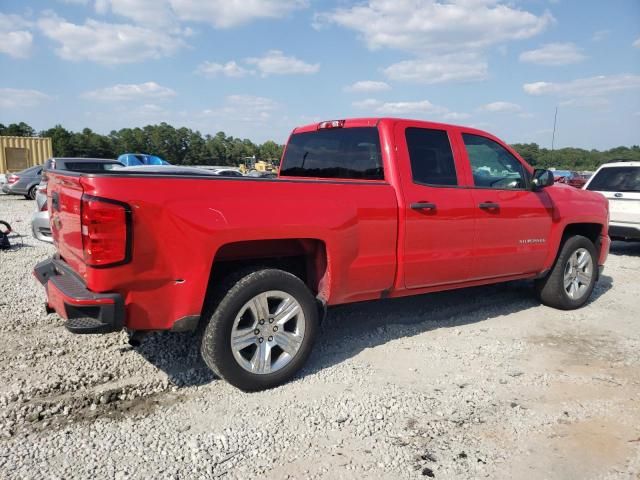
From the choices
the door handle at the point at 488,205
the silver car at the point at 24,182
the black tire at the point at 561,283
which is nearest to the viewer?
the door handle at the point at 488,205

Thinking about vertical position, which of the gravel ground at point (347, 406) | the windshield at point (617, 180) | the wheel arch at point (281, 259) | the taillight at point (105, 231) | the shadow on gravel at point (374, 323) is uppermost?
the windshield at point (617, 180)

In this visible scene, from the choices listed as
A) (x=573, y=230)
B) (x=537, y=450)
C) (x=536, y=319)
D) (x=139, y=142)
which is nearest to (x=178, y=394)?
(x=537, y=450)

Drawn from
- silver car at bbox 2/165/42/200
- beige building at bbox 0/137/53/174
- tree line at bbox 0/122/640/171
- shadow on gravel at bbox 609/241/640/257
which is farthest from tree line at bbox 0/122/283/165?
shadow on gravel at bbox 609/241/640/257

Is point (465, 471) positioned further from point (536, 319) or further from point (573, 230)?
point (573, 230)

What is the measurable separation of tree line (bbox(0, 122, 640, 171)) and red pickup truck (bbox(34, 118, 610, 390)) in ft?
115

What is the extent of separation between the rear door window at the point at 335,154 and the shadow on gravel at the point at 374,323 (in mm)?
1437

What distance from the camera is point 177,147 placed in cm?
6094

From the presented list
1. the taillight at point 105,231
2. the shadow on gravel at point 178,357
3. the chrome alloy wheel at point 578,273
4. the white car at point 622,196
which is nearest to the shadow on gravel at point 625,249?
the white car at point 622,196

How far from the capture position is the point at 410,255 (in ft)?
13.3

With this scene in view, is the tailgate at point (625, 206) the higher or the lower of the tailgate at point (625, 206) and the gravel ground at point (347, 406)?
the higher

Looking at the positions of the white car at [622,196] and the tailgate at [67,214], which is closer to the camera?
the tailgate at [67,214]

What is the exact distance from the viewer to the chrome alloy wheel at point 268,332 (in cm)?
334

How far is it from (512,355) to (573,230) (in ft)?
7.44

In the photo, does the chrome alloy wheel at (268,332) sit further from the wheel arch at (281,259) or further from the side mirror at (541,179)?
the side mirror at (541,179)
